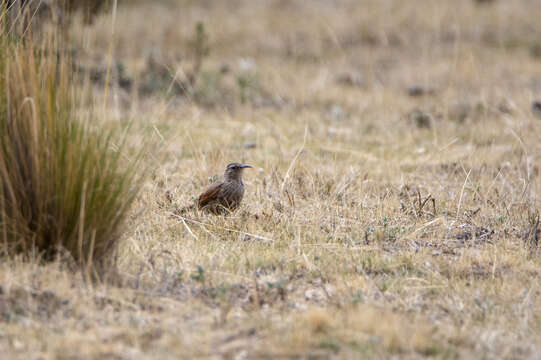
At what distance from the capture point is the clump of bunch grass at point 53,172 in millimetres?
3504

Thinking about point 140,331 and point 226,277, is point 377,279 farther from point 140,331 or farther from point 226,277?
point 140,331

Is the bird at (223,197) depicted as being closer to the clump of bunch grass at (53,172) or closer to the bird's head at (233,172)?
the bird's head at (233,172)

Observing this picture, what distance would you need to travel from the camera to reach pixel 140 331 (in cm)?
318

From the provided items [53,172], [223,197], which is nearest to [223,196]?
[223,197]

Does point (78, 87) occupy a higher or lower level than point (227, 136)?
higher

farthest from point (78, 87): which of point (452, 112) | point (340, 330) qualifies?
point (452, 112)

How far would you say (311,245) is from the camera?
4477 millimetres

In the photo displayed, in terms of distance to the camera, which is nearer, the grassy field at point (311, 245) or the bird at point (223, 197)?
the grassy field at point (311, 245)

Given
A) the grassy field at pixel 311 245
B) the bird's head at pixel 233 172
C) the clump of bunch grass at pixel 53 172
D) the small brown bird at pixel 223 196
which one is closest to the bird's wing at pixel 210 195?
the small brown bird at pixel 223 196

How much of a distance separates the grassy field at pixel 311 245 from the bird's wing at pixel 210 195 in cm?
27

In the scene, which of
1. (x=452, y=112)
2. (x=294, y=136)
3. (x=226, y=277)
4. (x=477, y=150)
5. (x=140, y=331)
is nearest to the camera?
(x=140, y=331)

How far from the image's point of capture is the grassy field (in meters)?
3.14

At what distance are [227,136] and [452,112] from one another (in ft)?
12.6

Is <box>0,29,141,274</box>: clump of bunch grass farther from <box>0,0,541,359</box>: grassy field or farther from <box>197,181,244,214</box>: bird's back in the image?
<box>197,181,244,214</box>: bird's back
